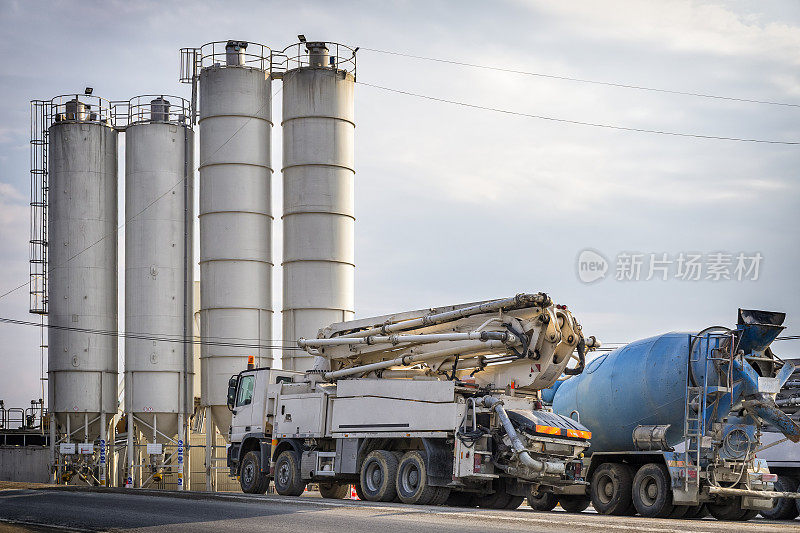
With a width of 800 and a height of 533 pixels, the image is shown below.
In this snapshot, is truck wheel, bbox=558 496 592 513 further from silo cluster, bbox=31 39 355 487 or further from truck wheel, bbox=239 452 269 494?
silo cluster, bbox=31 39 355 487

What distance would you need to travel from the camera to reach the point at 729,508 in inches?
779

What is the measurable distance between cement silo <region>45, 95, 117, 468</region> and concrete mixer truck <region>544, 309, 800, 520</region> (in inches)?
1083

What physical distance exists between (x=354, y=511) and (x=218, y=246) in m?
25.5

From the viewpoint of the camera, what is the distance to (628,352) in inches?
848

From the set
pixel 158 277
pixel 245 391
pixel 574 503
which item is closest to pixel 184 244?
pixel 158 277

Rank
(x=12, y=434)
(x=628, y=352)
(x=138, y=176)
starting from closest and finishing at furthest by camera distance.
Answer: (x=628, y=352) < (x=138, y=176) < (x=12, y=434)

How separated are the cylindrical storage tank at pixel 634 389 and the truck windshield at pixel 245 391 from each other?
8031 mm

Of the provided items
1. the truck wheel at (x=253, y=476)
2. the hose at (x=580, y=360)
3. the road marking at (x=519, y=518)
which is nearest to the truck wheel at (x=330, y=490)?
the truck wheel at (x=253, y=476)

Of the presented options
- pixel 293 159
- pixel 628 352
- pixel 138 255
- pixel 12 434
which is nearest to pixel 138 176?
pixel 138 255

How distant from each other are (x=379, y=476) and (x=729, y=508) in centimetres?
703

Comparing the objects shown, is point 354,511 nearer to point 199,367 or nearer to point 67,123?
point 199,367

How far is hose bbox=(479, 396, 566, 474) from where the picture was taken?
61.1 ft

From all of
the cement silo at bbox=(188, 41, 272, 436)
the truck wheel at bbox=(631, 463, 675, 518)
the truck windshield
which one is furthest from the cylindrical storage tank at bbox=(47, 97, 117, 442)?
the truck wheel at bbox=(631, 463, 675, 518)

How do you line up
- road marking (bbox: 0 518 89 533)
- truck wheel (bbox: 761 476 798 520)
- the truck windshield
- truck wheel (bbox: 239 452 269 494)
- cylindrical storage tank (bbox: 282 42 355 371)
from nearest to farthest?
road marking (bbox: 0 518 89 533), truck wheel (bbox: 761 476 798 520), truck wheel (bbox: 239 452 269 494), the truck windshield, cylindrical storage tank (bbox: 282 42 355 371)
